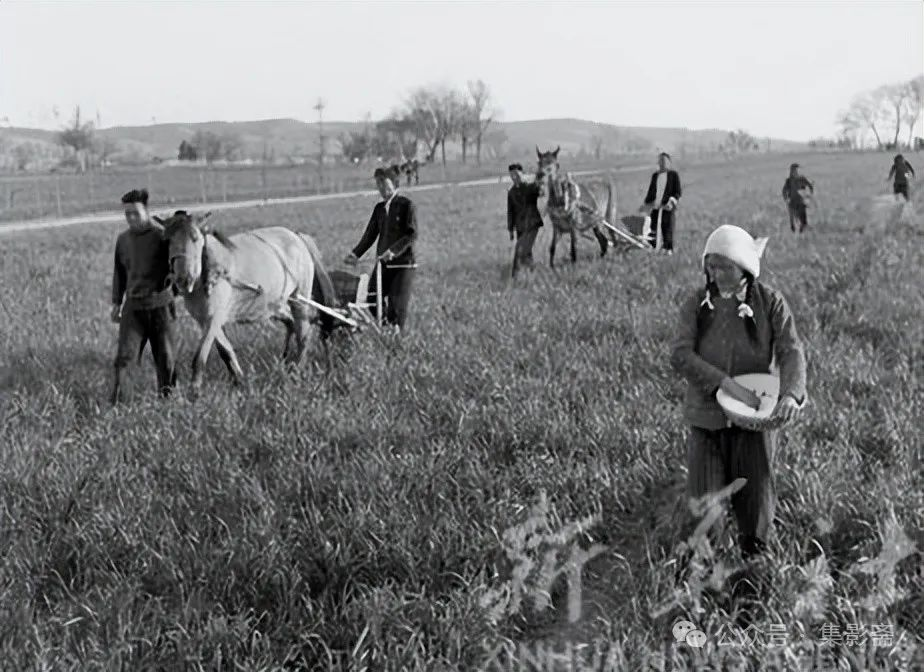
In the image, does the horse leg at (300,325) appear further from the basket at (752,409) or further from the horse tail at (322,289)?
the basket at (752,409)

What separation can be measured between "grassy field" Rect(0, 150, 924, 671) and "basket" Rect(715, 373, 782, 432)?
651 mm

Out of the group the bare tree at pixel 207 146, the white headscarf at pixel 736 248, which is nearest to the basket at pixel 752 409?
the white headscarf at pixel 736 248

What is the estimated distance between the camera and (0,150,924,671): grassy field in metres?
3.22

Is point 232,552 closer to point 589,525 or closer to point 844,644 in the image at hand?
point 589,525

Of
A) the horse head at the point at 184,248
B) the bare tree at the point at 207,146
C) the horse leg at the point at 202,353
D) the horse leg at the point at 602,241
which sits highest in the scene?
the bare tree at the point at 207,146

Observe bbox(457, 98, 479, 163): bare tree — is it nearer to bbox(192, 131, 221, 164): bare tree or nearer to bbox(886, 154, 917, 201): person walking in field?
bbox(192, 131, 221, 164): bare tree

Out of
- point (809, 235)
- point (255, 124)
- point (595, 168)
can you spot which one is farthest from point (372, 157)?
point (255, 124)

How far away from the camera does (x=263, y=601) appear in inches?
139

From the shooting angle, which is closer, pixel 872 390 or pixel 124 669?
pixel 124 669

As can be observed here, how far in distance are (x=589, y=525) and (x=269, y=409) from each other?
2.74 m

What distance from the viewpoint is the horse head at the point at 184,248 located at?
612 cm

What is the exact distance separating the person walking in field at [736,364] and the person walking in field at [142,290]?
14.3 ft

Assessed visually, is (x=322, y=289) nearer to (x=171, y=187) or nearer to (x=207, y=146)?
(x=171, y=187)

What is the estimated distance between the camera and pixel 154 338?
259 inches
